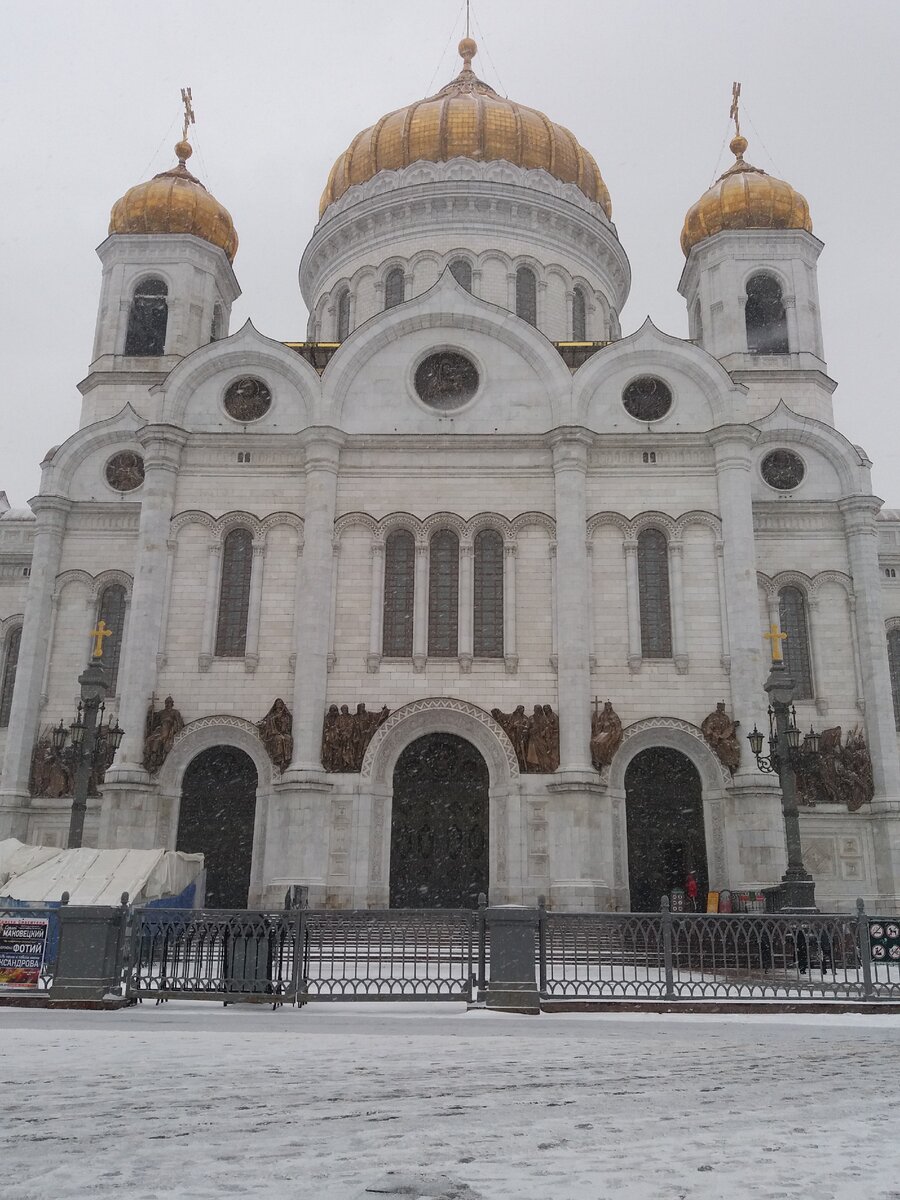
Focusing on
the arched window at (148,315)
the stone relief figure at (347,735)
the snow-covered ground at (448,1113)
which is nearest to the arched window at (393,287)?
the arched window at (148,315)

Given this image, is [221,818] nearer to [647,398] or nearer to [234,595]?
[234,595]

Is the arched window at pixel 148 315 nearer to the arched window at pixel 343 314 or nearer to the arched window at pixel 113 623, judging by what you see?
the arched window at pixel 343 314

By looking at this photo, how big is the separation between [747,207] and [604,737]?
1662 cm

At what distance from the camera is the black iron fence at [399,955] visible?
38.8 ft

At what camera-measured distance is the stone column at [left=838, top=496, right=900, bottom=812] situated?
23656 millimetres

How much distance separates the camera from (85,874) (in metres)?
16.5

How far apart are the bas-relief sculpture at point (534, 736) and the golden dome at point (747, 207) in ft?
51.3

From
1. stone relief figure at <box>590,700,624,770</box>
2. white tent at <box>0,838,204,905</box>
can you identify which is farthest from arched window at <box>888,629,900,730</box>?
white tent at <box>0,838,204,905</box>

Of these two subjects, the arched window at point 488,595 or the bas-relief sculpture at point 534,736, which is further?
the arched window at point 488,595

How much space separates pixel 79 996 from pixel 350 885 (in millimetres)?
10179

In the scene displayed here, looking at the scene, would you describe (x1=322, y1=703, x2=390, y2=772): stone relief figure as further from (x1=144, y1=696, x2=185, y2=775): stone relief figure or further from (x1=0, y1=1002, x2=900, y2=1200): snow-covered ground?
(x1=0, y1=1002, x2=900, y2=1200): snow-covered ground

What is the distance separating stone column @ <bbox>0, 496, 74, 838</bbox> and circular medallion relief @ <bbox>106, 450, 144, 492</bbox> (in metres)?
1.28

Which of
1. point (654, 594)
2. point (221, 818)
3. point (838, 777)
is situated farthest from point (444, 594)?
point (838, 777)

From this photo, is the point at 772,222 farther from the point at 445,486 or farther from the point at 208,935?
the point at 208,935
